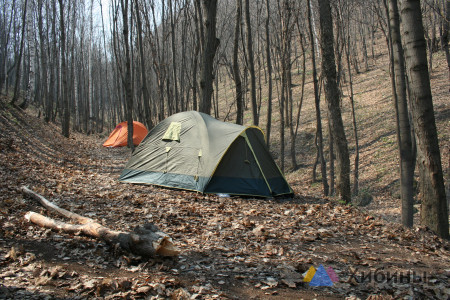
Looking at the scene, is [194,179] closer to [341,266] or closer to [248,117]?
[341,266]

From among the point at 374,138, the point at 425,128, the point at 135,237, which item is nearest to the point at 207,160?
the point at 135,237

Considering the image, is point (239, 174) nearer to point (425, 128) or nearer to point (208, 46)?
point (425, 128)

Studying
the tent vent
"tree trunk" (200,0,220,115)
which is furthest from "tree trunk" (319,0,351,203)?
the tent vent

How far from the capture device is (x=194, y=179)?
27.8ft

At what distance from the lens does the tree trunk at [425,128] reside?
5.13 m

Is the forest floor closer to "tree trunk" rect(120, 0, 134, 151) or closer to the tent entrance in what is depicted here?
the tent entrance

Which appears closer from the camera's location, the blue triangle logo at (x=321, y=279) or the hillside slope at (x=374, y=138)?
the blue triangle logo at (x=321, y=279)

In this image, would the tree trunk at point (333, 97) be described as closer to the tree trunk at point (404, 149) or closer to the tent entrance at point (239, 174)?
the tree trunk at point (404, 149)

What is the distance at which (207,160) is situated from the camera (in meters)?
8.49

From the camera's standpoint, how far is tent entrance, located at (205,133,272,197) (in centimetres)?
834

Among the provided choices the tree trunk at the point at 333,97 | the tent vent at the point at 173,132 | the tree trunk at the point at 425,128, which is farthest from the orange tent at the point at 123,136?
the tree trunk at the point at 425,128

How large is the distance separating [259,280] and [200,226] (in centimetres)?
207

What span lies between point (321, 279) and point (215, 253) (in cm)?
136

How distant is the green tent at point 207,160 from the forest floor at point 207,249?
0.43m
